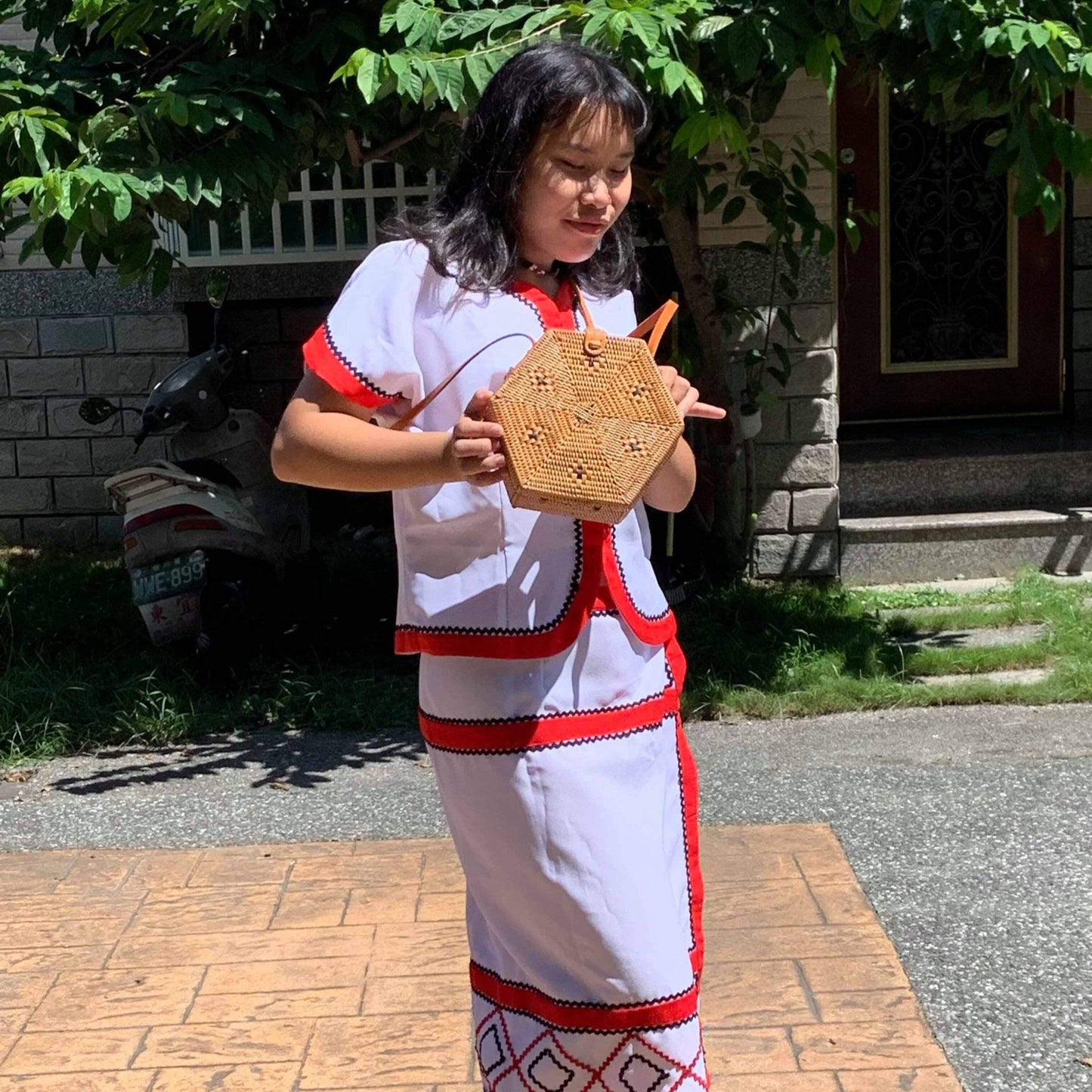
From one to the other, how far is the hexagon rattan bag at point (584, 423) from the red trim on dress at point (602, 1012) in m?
0.69

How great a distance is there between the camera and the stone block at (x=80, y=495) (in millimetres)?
8500

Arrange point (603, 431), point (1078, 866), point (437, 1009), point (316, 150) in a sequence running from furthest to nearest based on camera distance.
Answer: point (316, 150) → point (1078, 866) → point (437, 1009) → point (603, 431)

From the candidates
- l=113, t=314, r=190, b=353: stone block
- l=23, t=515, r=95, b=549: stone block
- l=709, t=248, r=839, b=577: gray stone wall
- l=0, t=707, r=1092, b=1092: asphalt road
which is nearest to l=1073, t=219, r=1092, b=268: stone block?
l=709, t=248, r=839, b=577: gray stone wall

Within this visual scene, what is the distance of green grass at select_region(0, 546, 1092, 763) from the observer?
5.75 m

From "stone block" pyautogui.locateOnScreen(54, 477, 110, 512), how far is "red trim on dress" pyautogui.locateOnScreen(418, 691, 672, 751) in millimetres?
6618

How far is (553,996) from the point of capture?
2246 mm

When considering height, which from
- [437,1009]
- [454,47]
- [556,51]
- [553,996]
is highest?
[454,47]

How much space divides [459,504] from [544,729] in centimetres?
33

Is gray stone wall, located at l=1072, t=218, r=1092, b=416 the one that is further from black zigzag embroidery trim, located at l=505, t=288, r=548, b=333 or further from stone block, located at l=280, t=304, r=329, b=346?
black zigzag embroidery trim, located at l=505, t=288, r=548, b=333

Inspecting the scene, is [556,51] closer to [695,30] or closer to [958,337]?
[695,30]

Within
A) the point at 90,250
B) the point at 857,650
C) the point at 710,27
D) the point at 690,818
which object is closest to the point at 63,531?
the point at 90,250

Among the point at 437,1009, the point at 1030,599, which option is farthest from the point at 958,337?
the point at 437,1009

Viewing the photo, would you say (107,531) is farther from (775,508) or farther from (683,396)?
(683,396)

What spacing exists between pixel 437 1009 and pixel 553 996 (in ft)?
4.61
